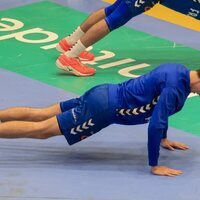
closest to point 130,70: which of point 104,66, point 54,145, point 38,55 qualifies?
point 104,66

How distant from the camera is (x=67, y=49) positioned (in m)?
7.18

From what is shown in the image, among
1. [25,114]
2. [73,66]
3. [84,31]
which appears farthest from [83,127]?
[84,31]

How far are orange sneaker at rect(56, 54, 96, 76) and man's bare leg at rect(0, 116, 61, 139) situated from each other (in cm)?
176

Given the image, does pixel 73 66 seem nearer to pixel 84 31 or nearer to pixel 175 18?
pixel 84 31

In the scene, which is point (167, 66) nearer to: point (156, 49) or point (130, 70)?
point (130, 70)

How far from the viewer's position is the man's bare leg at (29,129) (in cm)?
A: 516

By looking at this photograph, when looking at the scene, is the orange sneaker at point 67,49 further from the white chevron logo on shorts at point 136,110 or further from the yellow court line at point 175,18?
the white chevron logo on shorts at point 136,110

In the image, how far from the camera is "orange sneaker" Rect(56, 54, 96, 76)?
272 inches

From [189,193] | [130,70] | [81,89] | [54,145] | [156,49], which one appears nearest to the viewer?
[189,193]

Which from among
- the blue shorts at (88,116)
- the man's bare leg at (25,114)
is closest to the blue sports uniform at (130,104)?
the blue shorts at (88,116)

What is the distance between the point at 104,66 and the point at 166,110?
2.30 meters

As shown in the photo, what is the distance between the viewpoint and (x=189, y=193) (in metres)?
4.96

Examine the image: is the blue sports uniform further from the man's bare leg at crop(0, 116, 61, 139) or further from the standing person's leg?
the standing person's leg

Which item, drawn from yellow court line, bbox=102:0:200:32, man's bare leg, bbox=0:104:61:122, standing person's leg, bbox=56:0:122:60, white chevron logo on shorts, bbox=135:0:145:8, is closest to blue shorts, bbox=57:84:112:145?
man's bare leg, bbox=0:104:61:122
